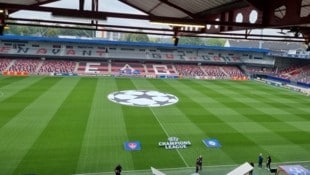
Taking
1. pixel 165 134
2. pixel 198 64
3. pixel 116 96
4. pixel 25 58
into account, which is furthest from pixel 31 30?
pixel 165 134

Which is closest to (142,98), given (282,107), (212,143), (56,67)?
(212,143)

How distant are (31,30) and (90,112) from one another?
266 ft

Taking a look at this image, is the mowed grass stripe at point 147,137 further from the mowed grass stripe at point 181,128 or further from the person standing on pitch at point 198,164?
the person standing on pitch at point 198,164

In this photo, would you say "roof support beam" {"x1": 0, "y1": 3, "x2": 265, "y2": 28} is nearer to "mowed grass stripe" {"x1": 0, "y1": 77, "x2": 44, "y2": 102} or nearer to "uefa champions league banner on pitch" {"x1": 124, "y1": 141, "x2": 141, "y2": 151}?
"uefa champions league banner on pitch" {"x1": 124, "y1": 141, "x2": 141, "y2": 151}

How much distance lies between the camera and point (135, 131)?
67.4 ft

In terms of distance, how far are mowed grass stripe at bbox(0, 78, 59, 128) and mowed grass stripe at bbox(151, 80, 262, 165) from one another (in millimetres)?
14468

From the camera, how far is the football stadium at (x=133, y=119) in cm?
1580

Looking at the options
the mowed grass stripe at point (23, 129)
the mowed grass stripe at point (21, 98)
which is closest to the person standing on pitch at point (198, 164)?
the mowed grass stripe at point (23, 129)

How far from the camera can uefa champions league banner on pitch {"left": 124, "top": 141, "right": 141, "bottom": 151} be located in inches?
690

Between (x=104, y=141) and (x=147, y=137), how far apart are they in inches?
114

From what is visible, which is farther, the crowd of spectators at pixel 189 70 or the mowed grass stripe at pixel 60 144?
the crowd of spectators at pixel 189 70

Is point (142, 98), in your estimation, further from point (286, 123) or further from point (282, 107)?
point (282, 107)

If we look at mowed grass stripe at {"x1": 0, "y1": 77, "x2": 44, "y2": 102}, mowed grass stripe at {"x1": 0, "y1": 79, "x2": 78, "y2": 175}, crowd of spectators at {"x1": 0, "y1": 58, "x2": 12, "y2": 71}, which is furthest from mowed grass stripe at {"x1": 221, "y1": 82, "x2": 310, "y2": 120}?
crowd of spectators at {"x1": 0, "y1": 58, "x2": 12, "y2": 71}

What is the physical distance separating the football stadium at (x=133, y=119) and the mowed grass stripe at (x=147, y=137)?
60mm
